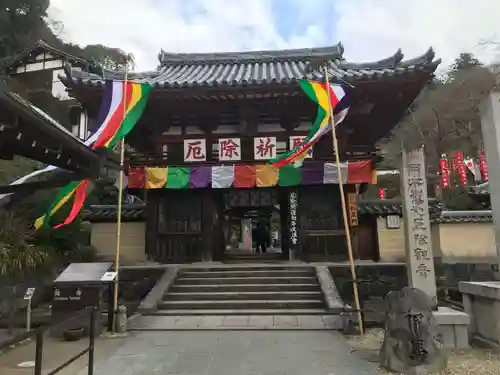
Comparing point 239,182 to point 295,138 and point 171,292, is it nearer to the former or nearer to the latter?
point 295,138

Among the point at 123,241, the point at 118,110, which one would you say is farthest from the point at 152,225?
the point at 118,110

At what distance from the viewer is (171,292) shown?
10516 millimetres

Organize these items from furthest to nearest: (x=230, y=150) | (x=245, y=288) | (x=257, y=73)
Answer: (x=257, y=73)
(x=230, y=150)
(x=245, y=288)

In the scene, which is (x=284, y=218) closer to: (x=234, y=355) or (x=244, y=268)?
(x=244, y=268)

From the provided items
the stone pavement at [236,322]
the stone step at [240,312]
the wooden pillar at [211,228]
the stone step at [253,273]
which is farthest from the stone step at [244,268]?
the stone pavement at [236,322]

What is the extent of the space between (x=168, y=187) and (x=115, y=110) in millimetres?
4130

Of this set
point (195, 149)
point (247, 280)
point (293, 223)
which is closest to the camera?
point (247, 280)

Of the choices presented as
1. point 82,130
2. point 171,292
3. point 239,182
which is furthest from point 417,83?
point 82,130

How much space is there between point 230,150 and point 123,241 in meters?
5.47

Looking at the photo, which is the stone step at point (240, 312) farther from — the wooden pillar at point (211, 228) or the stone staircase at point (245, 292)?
the wooden pillar at point (211, 228)

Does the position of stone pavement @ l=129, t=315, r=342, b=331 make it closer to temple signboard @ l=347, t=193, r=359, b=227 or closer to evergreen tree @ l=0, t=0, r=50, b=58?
temple signboard @ l=347, t=193, r=359, b=227

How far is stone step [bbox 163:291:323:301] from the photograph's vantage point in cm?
1002

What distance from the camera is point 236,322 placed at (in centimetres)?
873

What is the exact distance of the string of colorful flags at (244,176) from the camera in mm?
12961
